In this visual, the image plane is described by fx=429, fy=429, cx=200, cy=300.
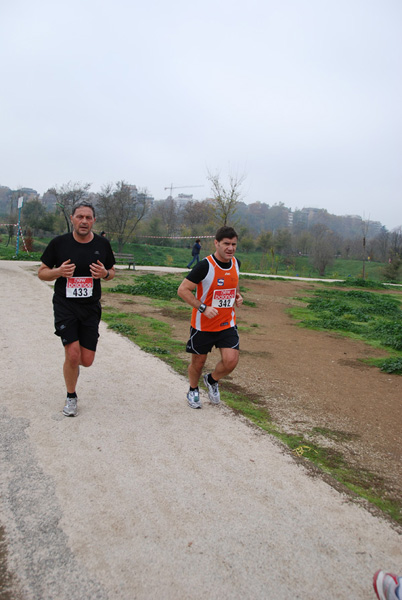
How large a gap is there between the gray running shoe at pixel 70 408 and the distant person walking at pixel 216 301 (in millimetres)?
1204

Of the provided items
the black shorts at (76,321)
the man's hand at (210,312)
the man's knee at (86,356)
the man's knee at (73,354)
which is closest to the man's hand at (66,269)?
the black shorts at (76,321)

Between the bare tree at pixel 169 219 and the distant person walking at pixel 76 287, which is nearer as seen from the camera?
the distant person walking at pixel 76 287

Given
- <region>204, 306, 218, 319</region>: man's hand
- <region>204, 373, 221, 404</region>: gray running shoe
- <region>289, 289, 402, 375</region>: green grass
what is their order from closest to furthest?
<region>204, 306, 218, 319</region>: man's hand, <region>204, 373, 221, 404</region>: gray running shoe, <region>289, 289, 402, 375</region>: green grass

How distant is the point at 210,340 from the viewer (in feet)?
14.9

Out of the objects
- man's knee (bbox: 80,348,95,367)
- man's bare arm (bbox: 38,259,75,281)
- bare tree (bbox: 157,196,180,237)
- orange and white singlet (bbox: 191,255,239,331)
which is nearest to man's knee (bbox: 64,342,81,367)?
man's knee (bbox: 80,348,95,367)

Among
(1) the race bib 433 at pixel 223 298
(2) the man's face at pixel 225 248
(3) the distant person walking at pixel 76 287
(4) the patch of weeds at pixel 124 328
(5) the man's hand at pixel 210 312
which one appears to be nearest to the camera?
(3) the distant person walking at pixel 76 287

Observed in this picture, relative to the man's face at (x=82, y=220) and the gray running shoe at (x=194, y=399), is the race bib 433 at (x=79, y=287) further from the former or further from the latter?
the gray running shoe at (x=194, y=399)

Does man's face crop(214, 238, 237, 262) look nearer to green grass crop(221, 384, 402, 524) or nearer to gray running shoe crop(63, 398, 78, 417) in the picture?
green grass crop(221, 384, 402, 524)

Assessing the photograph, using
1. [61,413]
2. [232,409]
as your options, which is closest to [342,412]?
[232,409]

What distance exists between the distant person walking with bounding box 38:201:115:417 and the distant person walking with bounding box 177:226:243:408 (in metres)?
0.91

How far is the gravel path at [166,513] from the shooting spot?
2.28 m

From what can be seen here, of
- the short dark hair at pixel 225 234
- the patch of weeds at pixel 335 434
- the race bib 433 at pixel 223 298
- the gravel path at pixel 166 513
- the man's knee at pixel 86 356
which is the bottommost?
the patch of weeds at pixel 335 434

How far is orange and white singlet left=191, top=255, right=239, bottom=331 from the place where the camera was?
444 centimetres

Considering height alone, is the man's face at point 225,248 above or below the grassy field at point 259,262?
above
